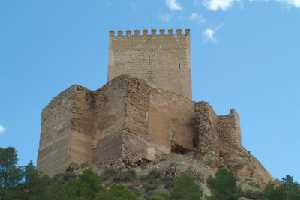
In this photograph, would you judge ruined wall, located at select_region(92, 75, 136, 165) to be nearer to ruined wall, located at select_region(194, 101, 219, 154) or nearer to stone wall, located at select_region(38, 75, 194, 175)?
stone wall, located at select_region(38, 75, 194, 175)

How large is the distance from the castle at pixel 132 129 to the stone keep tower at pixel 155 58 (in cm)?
68

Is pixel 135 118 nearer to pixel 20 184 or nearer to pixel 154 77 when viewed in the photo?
pixel 154 77

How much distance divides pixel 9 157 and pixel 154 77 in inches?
609

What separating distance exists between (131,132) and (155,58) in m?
7.76

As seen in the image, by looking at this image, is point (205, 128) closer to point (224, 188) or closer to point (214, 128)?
point (214, 128)

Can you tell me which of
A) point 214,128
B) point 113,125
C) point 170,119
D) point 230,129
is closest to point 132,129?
point 113,125

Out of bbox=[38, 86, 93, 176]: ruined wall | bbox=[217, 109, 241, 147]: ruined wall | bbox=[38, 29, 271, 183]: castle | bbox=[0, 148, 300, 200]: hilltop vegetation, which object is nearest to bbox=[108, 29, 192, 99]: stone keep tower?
bbox=[38, 29, 271, 183]: castle

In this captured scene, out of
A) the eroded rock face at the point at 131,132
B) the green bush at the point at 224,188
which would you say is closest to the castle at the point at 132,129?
the eroded rock face at the point at 131,132

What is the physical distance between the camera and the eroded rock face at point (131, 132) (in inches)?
1310

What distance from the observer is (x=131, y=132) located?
1305 inches

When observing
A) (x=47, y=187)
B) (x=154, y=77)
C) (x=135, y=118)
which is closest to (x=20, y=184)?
(x=47, y=187)

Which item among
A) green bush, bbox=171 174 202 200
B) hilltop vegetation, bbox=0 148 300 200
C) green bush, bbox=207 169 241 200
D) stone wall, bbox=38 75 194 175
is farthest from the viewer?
stone wall, bbox=38 75 194 175

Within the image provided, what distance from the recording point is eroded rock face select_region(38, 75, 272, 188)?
33281 mm

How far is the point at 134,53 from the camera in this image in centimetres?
4047
